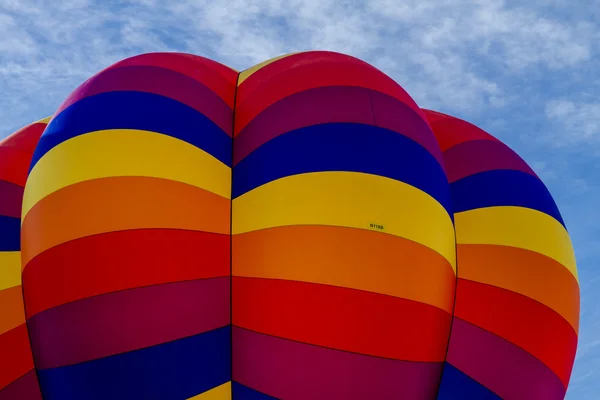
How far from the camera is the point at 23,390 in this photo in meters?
6.56

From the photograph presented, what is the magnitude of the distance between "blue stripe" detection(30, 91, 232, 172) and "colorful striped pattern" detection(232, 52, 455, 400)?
0.93ft

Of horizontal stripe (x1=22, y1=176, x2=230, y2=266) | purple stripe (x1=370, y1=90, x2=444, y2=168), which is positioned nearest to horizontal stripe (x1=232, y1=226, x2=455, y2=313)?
horizontal stripe (x1=22, y1=176, x2=230, y2=266)

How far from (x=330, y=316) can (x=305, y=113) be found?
1825 mm

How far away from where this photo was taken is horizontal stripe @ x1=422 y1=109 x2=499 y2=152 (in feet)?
23.8

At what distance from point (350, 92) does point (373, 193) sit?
1155 mm

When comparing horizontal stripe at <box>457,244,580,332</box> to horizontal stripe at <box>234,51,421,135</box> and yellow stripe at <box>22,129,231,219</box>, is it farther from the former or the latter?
yellow stripe at <box>22,129,231,219</box>

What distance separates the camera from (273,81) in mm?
6605

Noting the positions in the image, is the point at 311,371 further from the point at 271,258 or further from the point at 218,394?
the point at 271,258

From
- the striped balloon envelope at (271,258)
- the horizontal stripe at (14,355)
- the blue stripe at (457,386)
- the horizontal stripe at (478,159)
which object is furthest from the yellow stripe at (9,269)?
the horizontal stripe at (478,159)

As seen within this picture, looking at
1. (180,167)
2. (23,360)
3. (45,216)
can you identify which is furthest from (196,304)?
(23,360)

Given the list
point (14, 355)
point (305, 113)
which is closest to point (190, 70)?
point (305, 113)

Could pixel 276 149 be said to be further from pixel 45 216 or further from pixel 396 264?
pixel 45 216

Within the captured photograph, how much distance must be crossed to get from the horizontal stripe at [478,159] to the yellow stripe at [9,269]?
4.33 m

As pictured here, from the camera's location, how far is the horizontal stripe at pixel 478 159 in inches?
274
